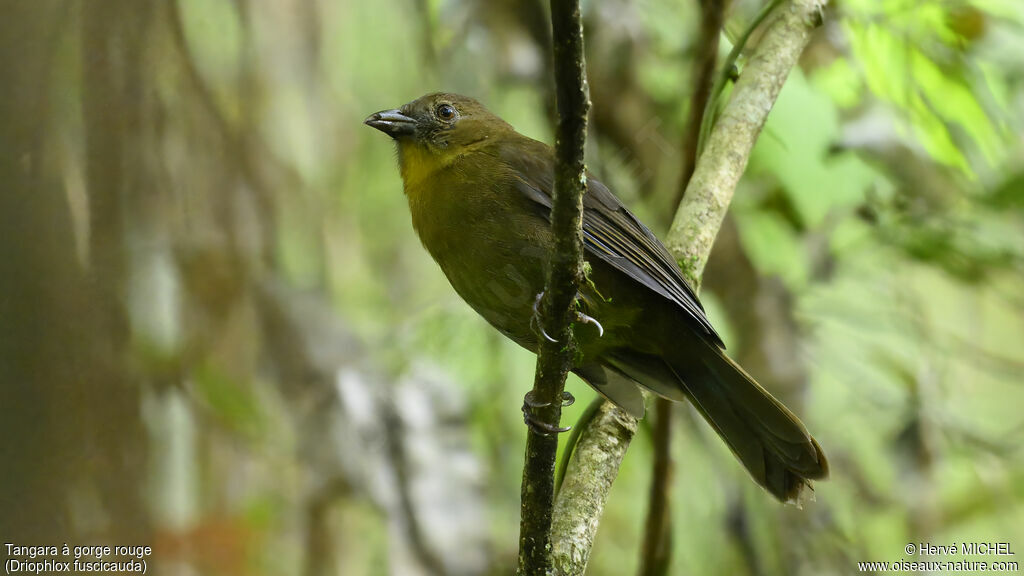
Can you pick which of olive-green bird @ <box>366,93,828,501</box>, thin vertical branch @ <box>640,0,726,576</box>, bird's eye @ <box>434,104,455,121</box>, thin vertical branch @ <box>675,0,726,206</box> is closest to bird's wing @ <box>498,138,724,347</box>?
olive-green bird @ <box>366,93,828,501</box>

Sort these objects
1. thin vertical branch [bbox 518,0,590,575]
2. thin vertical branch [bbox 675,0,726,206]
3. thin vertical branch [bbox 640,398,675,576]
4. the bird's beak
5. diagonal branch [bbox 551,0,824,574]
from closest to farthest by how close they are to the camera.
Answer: thin vertical branch [bbox 518,0,590,575], diagonal branch [bbox 551,0,824,574], the bird's beak, thin vertical branch [bbox 640,398,675,576], thin vertical branch [bbox 675,0,726,206]

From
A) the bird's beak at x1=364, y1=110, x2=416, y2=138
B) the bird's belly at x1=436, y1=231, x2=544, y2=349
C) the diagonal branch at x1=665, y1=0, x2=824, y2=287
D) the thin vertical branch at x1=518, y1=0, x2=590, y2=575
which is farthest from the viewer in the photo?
the bird's beak at x1=364, y1=110, x2=416, y2=138

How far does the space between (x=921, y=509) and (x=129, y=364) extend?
3.96 metres

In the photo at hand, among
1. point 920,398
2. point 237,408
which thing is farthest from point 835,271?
point 237,408

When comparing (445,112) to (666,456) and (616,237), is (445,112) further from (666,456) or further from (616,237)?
(666,456)

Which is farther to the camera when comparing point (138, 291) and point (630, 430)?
point (138, 291)

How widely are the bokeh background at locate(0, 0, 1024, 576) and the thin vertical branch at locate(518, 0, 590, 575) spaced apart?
1.71 metres

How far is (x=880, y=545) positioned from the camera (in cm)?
473

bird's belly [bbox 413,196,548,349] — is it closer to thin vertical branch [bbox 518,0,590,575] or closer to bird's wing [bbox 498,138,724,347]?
bird's wing [bbox 498,138,724,347]

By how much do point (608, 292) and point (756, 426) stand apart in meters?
0.67

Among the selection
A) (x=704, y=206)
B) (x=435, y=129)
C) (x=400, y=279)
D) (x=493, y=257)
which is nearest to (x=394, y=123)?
(x=435, y=129)

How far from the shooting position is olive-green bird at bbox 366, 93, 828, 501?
2.78 meters

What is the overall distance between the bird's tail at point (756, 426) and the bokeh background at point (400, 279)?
35.9 inches

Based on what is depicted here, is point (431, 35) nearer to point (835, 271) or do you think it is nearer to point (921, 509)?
point (835, 271)
